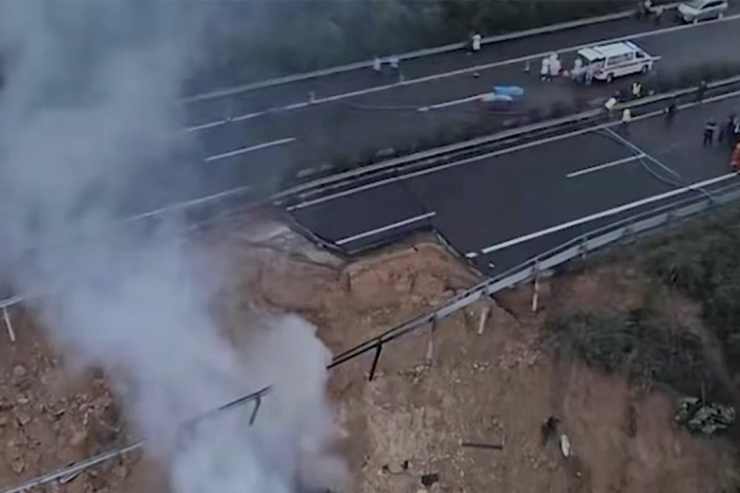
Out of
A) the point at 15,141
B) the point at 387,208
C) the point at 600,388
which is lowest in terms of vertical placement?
the point at 600,388

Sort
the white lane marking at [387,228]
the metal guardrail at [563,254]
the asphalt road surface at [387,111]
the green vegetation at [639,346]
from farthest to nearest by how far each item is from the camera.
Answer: the asphalt road surface at [387,111] → the white lane marking at [387,228] → the metal guardrail at [563,254] → the green vegetation at [639,346]

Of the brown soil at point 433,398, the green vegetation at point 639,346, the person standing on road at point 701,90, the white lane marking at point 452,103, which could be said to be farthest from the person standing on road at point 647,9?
the green vegetation at point 639,346

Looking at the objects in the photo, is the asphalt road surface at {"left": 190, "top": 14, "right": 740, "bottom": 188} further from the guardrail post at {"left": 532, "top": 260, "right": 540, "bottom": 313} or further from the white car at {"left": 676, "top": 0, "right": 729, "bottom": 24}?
the guardrail post at {"left": 532, "top": 260, "right": 540, "bottom": 313}

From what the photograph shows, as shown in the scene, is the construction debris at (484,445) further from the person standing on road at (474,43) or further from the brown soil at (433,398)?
the person standing on road at (474,43)

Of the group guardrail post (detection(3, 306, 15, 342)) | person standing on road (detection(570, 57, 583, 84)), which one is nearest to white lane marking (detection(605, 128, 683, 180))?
person standing on road (detection(570, 57, 583, 84))

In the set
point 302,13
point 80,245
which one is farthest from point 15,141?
point 302,13

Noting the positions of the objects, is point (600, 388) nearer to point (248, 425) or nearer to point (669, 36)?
point (248, 425)
